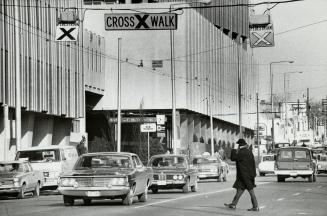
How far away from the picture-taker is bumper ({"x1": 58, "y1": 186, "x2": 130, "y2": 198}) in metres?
21.6

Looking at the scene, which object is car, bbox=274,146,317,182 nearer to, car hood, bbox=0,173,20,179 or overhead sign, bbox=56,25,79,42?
car hood, bbox=0,173,20,179

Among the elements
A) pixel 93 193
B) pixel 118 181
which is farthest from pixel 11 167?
pixel 118 181

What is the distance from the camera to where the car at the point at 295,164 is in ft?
143

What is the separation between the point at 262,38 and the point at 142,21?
6.70 meters

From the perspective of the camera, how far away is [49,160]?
1378 inches

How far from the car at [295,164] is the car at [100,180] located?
2181 centimetres

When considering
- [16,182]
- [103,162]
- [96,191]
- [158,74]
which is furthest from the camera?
[158,74]

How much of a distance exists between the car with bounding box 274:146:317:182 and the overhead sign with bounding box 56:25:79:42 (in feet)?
61.4

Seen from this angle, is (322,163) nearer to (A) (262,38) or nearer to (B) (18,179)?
(A) (262,38)

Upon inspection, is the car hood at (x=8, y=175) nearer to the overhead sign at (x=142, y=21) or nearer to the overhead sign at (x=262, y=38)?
the overhead sign at (x=142, y=21)

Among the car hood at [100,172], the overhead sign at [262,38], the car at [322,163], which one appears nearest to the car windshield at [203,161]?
the overhead sign at [262,38]

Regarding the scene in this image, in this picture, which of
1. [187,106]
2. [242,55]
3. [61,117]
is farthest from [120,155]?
[242,55]

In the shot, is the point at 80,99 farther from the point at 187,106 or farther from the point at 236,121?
the point at 236,121

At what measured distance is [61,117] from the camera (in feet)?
225
